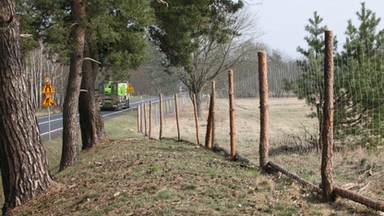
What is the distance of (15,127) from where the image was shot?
851cm

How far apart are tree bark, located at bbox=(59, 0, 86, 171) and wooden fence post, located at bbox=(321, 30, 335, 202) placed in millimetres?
9475

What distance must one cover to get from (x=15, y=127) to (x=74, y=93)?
6.35 metres

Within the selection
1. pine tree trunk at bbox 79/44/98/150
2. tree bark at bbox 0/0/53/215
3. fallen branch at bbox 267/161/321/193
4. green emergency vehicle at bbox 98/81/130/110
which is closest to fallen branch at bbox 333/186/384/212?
fallen branch at bbox 267/161/321/193

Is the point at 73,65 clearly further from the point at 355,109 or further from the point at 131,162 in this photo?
the point at 355,109

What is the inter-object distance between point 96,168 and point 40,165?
1.81 meters

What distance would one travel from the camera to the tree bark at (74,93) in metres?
14.5

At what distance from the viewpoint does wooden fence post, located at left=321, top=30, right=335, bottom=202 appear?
6133 mm

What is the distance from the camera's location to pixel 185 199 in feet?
20.4

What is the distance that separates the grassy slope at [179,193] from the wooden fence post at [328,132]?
0.66 ft

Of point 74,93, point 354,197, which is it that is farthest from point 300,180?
point 74,93

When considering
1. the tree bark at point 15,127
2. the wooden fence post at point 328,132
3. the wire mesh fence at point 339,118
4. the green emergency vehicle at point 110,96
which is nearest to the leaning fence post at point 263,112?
the wire mesh fence at point 339,118

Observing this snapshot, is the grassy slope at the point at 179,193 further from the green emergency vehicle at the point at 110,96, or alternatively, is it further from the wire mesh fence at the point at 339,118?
the green emergency vehicle at the point at 110,96

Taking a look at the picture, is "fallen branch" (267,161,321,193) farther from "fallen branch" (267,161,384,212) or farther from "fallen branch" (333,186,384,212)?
"fallen branch" (333,186,384,212)

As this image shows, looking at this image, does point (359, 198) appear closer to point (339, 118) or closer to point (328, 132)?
point (328, 132)
